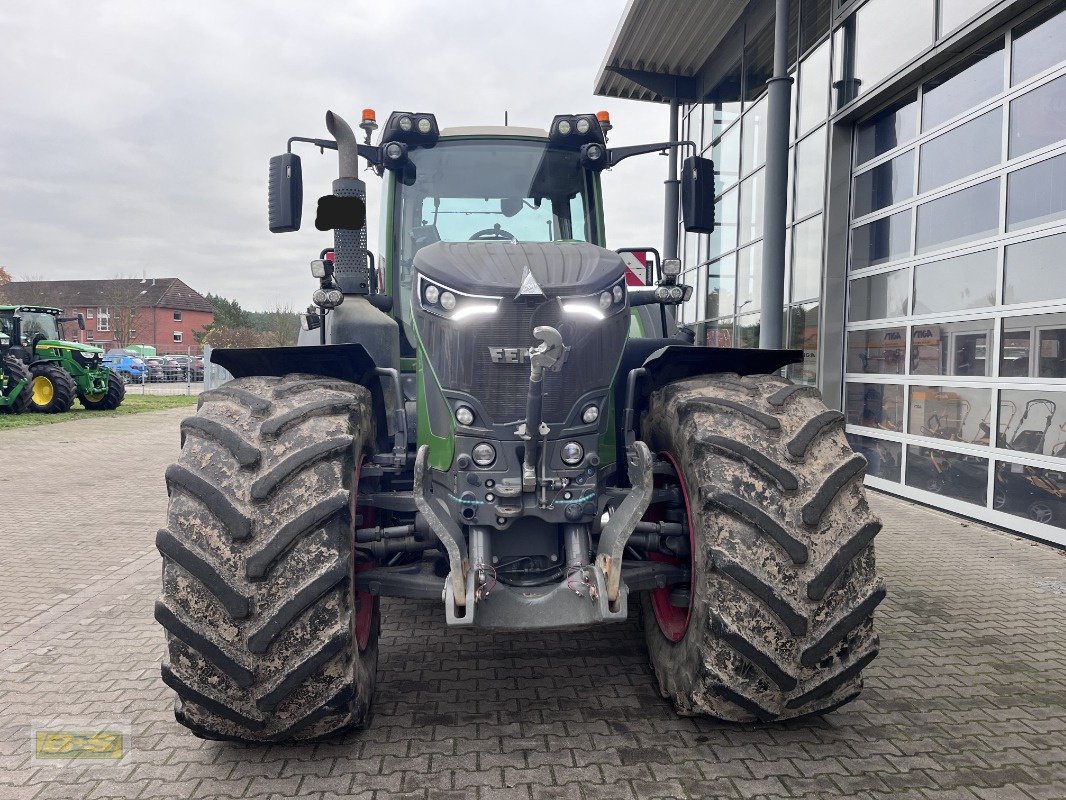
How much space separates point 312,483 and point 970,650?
3.47m

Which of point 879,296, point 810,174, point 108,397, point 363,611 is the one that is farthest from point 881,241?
point 108,397

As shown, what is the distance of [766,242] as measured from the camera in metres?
8.88

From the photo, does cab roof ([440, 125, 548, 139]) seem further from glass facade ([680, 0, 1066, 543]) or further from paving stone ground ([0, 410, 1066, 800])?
glass facade ([680, 0, 1066, 543])

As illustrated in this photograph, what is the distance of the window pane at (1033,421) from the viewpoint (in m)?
6.15

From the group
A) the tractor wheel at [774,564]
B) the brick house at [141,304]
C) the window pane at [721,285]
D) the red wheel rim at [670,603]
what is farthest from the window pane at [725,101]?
the brick house at [141,304]

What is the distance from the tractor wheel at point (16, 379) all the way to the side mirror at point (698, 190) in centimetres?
1874

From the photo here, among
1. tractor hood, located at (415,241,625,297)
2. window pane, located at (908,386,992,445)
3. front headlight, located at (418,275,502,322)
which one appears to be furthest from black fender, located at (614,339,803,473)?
window pane, located at (908,386,992,445)

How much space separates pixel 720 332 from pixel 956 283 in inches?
233

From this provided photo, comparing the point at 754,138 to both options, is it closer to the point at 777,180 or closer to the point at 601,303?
the point at 777,180

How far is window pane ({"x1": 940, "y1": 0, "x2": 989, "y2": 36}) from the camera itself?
22.9 feet

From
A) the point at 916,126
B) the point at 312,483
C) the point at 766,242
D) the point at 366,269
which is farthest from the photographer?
the point at 766,242

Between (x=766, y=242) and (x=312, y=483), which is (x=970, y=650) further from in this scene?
(x=766, y=242)

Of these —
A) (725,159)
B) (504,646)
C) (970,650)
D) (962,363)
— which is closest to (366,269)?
(504,646)

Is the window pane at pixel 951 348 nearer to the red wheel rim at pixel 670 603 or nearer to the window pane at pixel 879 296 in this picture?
the window pane at pixel 879 296
